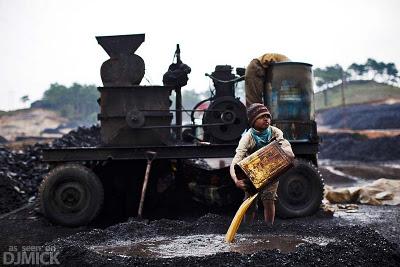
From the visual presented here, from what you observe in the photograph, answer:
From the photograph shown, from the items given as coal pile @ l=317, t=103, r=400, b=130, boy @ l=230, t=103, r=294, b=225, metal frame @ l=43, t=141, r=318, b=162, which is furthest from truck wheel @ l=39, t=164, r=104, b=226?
coal pile @ l=317, t=103, r=400, b=130

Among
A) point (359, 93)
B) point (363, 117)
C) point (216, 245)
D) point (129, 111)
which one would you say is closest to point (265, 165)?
point (216, 245)

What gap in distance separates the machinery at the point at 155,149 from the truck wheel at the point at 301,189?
0.02 m

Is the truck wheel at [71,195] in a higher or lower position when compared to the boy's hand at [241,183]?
lower

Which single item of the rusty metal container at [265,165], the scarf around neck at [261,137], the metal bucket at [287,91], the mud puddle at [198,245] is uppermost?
the metal bucket at [287,91]

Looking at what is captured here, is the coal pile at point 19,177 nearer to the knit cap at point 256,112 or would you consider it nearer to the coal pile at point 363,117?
the knit cap at point 256,112

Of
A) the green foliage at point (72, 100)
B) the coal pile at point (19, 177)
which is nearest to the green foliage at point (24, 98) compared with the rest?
the green foliage at point (72, 100)

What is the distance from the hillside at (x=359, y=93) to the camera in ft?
163

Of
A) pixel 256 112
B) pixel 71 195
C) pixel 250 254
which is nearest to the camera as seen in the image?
pixel 250 254

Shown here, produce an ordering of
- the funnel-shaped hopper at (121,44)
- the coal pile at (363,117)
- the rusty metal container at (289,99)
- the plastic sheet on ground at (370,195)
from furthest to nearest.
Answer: the coal pile at (363,117)
the plastic sheet on ground at (370,195)
the funnel-shaped hopper at (121,44)
the rusty metal container at (289,99)

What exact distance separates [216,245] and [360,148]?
870 inches

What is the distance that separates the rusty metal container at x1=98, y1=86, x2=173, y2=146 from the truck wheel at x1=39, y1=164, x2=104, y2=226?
2.52 feet

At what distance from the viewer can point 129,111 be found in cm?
783

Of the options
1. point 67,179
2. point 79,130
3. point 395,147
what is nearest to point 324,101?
point 395,147

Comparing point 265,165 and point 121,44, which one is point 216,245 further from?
point 121,44
